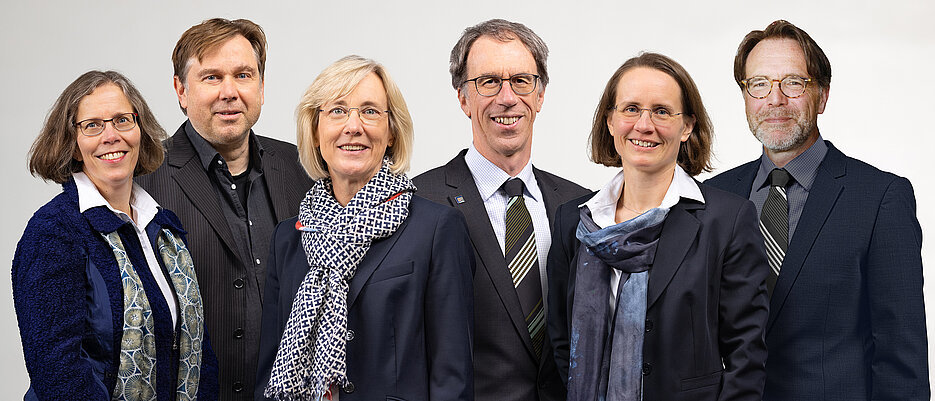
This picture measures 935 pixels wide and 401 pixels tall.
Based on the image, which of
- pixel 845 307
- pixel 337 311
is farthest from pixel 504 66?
pixel 845 307

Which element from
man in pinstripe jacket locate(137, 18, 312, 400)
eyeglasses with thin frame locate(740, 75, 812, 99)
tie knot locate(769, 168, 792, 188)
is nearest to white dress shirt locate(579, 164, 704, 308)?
tie knot locate(769, 168, 792, 188)

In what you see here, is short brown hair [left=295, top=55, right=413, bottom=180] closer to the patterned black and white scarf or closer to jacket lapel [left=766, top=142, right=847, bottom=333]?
the patterned black and white scarf

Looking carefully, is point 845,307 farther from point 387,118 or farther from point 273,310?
point 273,310

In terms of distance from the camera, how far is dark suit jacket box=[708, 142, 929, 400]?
3480 millimetres

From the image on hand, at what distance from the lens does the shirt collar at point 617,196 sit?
341 centimetres

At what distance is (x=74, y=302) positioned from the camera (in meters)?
3.20

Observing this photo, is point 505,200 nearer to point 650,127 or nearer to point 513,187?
point 513,187

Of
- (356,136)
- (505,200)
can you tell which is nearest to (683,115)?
(505,200)

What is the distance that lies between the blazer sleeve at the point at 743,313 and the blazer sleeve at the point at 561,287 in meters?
0.52

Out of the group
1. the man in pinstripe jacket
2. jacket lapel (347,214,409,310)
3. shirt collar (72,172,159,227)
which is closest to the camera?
jacket lapel (347,214,409,310)

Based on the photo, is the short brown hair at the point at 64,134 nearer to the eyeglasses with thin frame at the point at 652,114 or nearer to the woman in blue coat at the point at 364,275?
the woman in blue coat at the point at 364,275

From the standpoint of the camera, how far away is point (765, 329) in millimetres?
3439

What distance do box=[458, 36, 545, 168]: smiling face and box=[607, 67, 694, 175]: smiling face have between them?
20.7 inches

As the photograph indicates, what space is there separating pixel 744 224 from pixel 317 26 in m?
4.14
